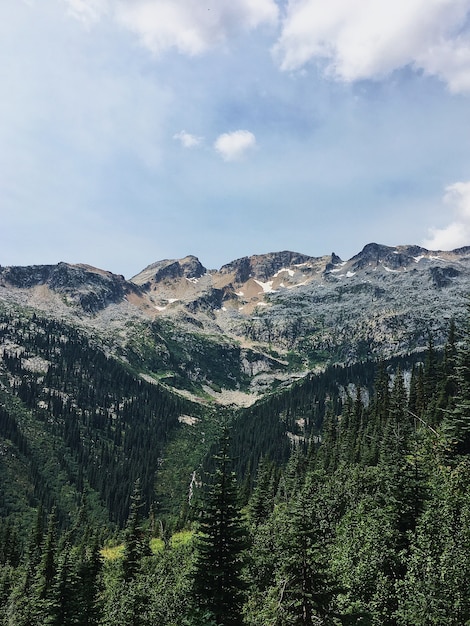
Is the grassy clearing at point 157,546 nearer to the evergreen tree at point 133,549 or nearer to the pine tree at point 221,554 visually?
the evergreen tree at point 133,549

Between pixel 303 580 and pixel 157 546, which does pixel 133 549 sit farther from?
pixel 157 546

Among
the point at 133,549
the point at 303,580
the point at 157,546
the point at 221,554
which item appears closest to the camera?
the point at 303,580

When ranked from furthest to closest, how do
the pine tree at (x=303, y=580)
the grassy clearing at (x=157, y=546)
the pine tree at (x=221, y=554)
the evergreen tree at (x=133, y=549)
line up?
the grassy clearing at (x=157, y=546) → the evergreen tree at (x=133, y=549) → the pine tree at (x=221, y=554) → the pine tree at (x=303, y=580)

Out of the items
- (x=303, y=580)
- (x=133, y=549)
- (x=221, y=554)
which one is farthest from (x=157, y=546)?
(x=303, y=580)

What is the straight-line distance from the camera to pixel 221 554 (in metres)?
26.1

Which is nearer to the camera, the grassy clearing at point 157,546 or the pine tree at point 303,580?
the pine tree at point 303,580

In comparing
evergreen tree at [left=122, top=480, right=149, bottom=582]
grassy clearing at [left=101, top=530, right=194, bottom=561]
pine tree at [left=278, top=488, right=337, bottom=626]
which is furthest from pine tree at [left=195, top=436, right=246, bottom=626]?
grassy clearing at [left=101, top=530, right=194, bottom=561]

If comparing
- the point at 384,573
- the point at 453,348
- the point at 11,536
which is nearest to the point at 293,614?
the point at 384,573

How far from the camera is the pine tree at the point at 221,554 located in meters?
25.0

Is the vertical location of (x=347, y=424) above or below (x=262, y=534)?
above

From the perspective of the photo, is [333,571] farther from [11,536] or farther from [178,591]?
[11,536]

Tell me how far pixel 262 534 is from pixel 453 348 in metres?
69.5

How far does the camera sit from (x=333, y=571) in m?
35.6

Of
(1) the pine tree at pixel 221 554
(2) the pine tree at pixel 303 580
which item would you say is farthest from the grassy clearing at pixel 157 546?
(2) the pine tree at pixel 303 580
